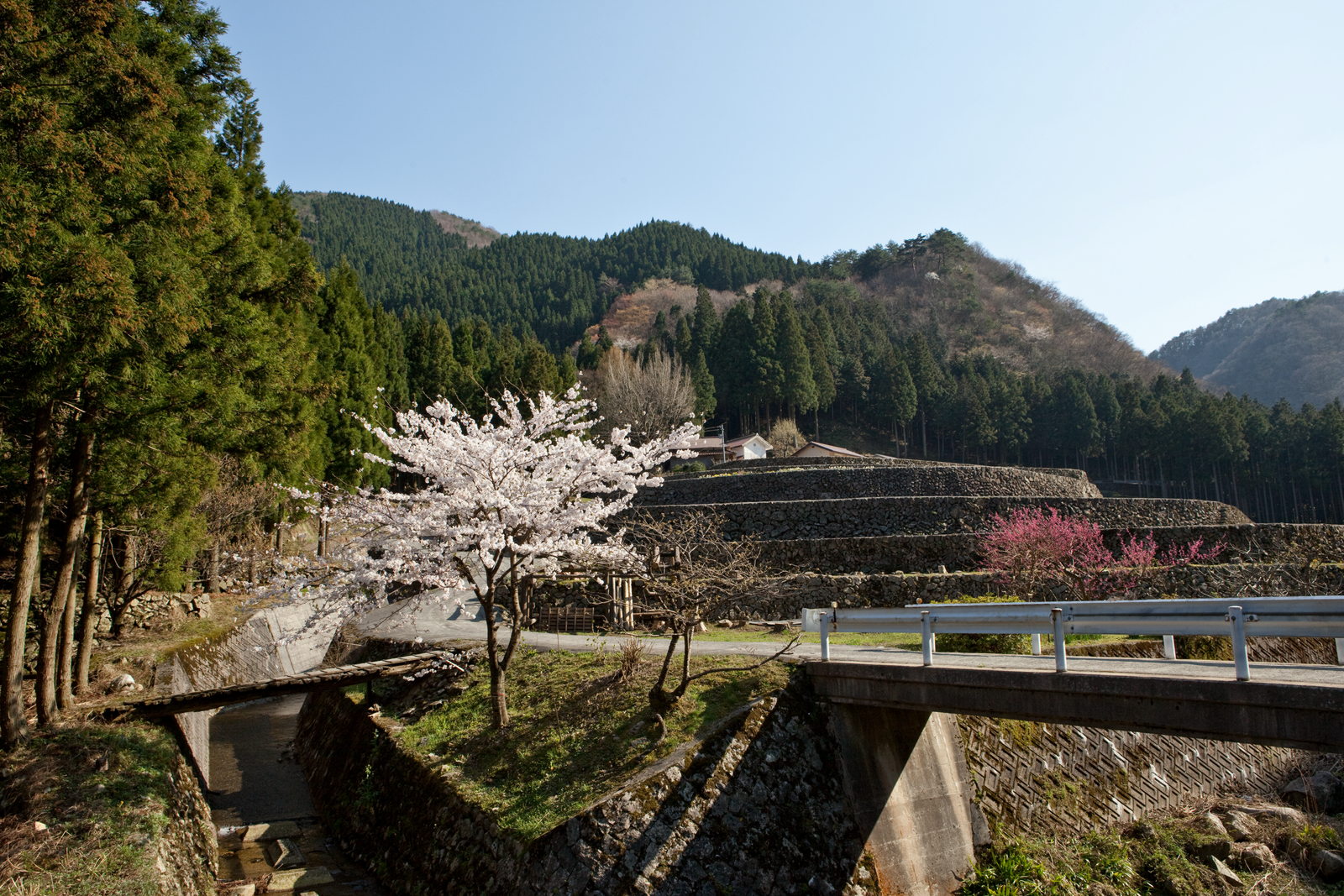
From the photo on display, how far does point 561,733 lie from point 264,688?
4.90m

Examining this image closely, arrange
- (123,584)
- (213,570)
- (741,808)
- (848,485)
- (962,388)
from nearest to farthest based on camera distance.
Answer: (741,808) < (123,584) < (213,570) < (848,485) < (962,388)

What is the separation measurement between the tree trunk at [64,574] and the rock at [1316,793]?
55.1 feet

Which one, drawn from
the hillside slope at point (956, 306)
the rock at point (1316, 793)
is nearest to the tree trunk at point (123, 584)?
the rock at point (1316, 793)

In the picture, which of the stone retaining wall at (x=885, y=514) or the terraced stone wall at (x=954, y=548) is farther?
the stone retaining wall at (x=885, y=514)

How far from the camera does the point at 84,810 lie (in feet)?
27.3

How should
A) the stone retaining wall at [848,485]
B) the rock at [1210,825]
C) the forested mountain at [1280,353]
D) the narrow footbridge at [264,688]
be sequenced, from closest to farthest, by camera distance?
1. the rock at [1210,825]
2. the narrow footbridge at [264,688]
3. the stone retaining wall at [848,485]
4. the forested mountain at [1280,353]

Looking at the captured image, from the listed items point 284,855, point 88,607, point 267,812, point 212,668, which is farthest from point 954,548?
point 88,607

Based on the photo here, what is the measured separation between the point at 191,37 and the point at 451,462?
26.1ft

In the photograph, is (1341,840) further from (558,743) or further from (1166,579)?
(558,743)

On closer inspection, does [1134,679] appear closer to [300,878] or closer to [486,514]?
[486,514]

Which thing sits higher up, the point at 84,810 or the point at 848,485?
the point at 848,485

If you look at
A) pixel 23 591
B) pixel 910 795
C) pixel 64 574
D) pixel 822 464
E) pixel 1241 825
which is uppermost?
pixel 822 464

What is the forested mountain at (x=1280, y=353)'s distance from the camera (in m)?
124

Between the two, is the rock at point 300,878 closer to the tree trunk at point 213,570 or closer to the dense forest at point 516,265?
the tree trunk at point 213,570
